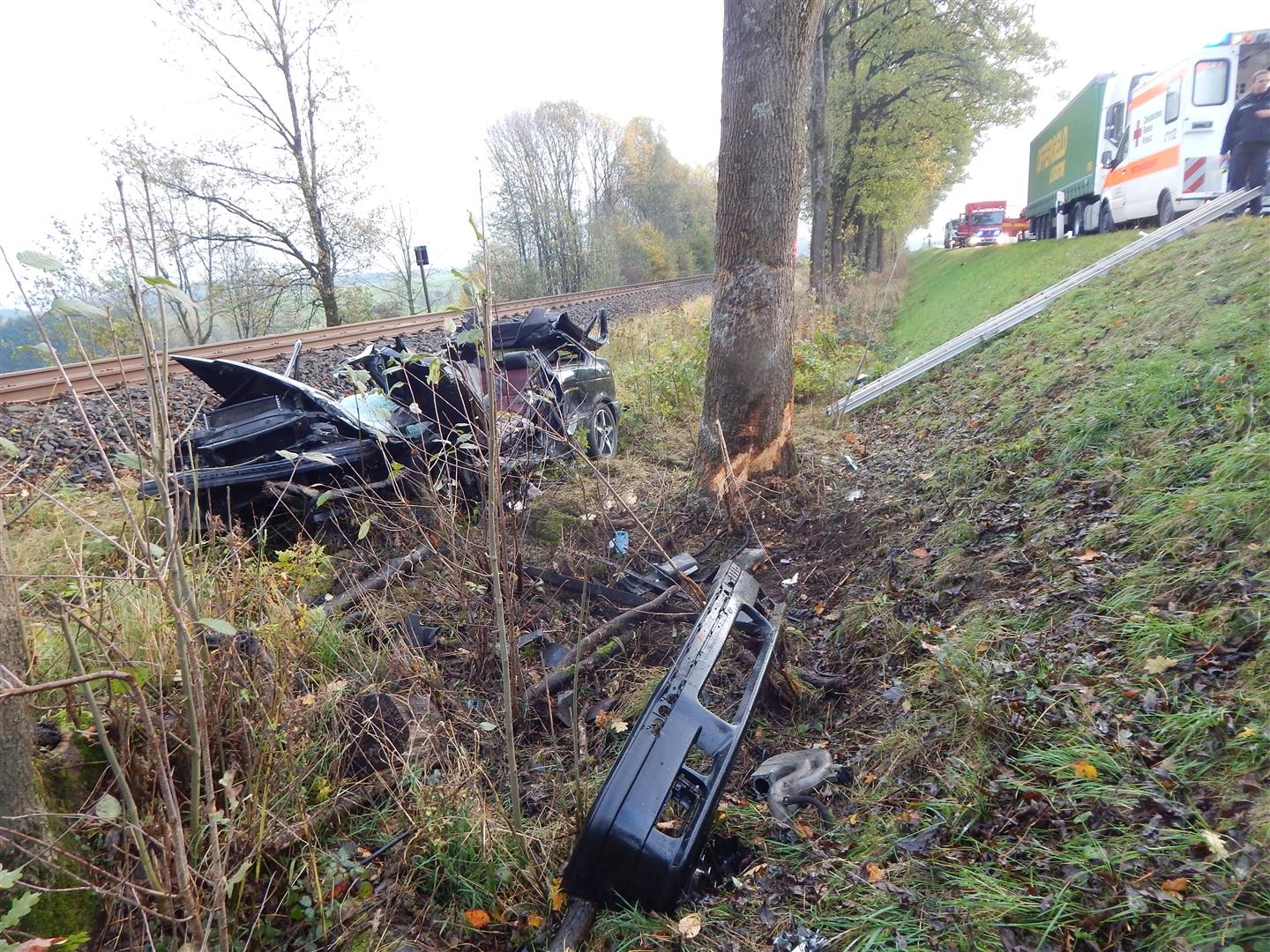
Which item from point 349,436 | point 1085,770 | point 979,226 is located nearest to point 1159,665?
point 1085,770

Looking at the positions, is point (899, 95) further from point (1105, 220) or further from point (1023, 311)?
point (1023, 311)

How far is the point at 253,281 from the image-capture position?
20.6 meters

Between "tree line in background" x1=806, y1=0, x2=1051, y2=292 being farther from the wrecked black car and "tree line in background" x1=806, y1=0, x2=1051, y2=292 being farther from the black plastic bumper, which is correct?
the black plastic bumper

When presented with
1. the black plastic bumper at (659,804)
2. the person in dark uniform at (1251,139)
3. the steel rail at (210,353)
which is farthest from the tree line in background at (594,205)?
the black plastic bumper at (659,804)

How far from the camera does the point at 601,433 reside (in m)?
7.65

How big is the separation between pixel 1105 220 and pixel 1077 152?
2.96m

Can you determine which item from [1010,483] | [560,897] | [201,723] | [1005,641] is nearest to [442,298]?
[201,723]

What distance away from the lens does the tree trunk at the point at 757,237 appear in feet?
16.7

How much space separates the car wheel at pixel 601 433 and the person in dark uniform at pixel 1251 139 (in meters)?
8.08

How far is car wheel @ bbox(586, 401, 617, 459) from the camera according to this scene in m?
7.30

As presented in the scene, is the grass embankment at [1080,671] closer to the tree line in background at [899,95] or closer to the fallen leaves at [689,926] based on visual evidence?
the fallen leaves at [689,926]

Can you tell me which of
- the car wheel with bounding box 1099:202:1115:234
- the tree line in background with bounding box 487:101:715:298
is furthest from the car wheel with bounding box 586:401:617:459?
the tree line in background with bounding box 487:101:715:298

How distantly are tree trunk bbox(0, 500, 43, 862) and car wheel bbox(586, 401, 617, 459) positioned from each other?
542cm

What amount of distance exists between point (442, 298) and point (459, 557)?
6.15 feet
